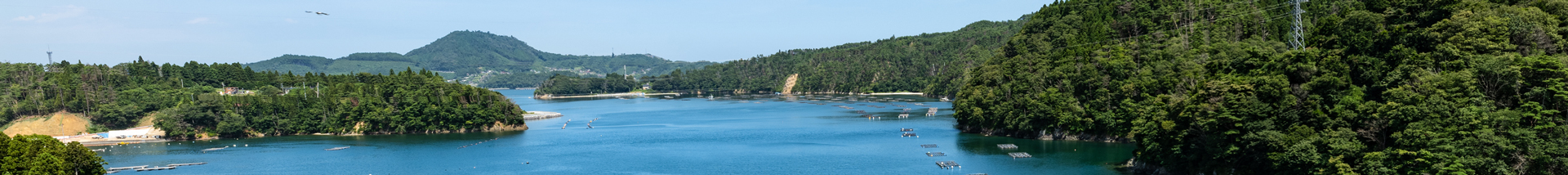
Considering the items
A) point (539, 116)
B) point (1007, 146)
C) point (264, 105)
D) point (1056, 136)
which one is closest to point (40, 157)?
point (1007, 146)

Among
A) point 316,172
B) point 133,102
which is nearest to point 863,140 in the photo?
point 316,172

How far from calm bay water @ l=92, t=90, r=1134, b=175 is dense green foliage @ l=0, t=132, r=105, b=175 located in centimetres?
1906

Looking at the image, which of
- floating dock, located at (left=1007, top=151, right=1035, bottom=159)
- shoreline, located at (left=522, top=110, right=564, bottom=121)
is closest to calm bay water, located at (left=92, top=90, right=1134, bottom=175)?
floating dock, located at (left=1007, top=151, right=1035, bottom=159)

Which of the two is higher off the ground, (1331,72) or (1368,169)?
(1331,72)

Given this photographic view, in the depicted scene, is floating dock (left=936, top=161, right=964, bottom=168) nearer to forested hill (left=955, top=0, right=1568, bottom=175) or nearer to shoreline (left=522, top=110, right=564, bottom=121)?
forested hill (left=955, top=0, right=1568, bottom=175)

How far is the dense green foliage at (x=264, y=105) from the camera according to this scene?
406 ft

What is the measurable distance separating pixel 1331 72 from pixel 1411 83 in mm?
4808

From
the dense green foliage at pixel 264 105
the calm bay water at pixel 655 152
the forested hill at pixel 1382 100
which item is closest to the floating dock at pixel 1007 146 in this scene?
the calm bay water at pixel 655 152

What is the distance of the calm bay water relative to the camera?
261 ft

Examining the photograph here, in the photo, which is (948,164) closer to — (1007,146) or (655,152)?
(1007,146)

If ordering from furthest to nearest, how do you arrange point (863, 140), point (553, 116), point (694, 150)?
point (553, 116), point (863, 140), point (694, 150)

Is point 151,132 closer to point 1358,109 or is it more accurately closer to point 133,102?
point 133,102

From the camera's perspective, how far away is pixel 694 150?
9581 centimetres

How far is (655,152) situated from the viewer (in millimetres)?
94500
